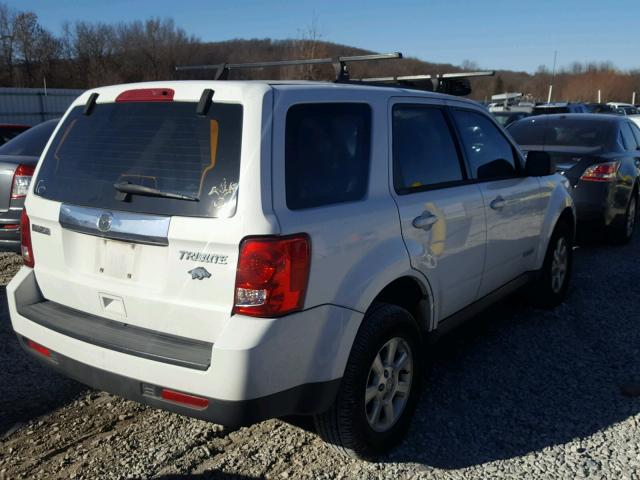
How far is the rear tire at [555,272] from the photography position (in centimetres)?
516

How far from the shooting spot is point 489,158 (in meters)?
4.25

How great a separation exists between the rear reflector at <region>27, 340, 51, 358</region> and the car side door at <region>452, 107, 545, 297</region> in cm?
260

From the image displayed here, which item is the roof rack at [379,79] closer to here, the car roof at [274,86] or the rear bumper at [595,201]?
the car roof at [274,86]

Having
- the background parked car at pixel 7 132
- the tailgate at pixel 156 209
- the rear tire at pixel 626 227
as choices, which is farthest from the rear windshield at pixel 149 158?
the background parked car at pixel 7 132

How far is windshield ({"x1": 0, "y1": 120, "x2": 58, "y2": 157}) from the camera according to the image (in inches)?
A: 257

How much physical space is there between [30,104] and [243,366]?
27.9 metres

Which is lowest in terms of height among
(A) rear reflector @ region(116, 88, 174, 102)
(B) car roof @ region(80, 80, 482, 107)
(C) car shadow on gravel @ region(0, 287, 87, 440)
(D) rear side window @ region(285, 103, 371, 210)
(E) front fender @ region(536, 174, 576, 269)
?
(C) car shadow on gravel @ region(0, 287, 87, 440)

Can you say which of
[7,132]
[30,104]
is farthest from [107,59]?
[7,132]

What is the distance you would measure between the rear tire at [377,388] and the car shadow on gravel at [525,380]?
201 millimetres

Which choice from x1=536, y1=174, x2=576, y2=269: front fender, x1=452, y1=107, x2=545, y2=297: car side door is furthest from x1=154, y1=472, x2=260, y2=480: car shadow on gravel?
x1=536, y1=174, x2=576, y2=269: front fender

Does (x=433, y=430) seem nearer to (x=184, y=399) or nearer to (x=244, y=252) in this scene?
(x=184, y=399)

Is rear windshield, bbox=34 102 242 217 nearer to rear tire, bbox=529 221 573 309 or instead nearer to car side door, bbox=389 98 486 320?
car side door, bbox=389 98 486 320

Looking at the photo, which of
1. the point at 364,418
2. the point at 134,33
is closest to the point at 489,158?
the point at 364,418

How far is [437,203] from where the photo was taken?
342 centimetres
